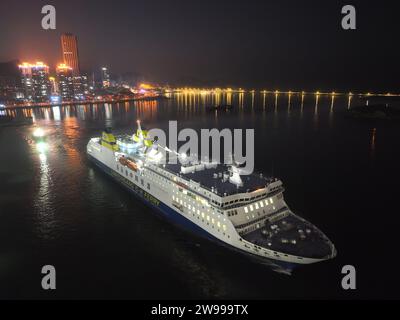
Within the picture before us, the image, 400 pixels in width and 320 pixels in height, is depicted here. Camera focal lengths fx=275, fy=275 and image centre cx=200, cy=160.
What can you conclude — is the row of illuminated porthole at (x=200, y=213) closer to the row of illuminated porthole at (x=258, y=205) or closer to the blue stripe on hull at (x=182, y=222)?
the blue stripe on hull at (x=182, y=222)

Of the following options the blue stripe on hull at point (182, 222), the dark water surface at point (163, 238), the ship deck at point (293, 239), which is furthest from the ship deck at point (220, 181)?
the dark water surface at point (163, 238)

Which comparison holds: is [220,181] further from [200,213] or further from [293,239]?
[293,239]

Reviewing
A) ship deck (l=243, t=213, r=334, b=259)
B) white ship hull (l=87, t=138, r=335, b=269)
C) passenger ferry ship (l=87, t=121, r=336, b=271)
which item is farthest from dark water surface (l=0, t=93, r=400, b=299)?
ship deck (l=243, t=213, r=334, b=259)

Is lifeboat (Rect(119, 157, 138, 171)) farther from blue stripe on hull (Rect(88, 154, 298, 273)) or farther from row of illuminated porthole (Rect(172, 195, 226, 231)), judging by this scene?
row of illuminated porthole (Rect(172, 195, 226, 231))

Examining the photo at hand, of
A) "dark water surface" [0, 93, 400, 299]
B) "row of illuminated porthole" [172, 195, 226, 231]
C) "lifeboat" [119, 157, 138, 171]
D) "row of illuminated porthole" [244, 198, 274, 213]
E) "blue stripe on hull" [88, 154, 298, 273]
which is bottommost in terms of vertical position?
"dark water surface" [0, 93, 400, 299]

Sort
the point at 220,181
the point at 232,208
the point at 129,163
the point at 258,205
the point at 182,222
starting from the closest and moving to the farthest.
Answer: the point at 232,208
the point at 258,205
the point at 220,181
the point at 182,222
the point at 129,163

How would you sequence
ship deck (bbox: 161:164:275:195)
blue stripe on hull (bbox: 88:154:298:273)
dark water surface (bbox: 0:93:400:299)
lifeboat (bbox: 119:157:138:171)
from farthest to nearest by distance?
lifeboat (bbox: 119:157:138:171)
ship deck (bbox: 161:164:275:195)
blue stripe on hull (bbox: 88:154:298:273)
dark water surface (bbox: 0:93:400:299)

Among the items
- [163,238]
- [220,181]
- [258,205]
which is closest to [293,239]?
[258,205]
